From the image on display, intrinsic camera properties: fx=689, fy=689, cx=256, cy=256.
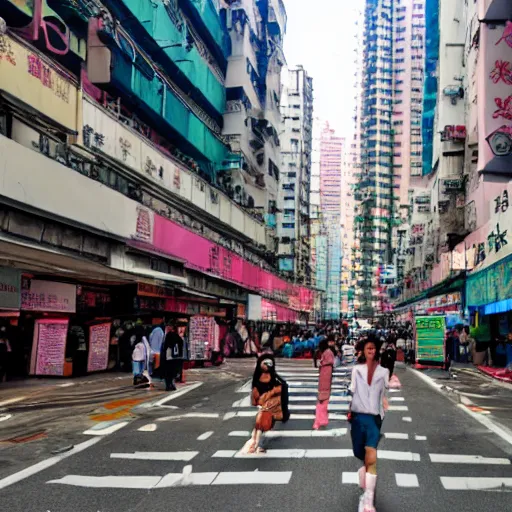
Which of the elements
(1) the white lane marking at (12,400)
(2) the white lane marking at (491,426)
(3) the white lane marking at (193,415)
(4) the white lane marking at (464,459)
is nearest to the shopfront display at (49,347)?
(1) the white lane marking at (12,400)

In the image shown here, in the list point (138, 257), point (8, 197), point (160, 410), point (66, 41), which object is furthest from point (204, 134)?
point (160, 410)

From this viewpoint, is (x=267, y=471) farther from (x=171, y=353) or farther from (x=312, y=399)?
(x=171, y=353)

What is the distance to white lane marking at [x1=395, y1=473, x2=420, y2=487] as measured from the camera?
290 inches

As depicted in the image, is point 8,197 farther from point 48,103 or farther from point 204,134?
point 204,134

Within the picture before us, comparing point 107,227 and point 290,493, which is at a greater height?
point 107,227

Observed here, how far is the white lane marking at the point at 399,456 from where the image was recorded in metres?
8.84

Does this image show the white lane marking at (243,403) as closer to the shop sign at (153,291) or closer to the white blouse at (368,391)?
the shop sign at (153,291)

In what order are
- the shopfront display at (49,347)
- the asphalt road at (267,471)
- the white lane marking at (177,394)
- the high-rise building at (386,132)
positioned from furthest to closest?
the high-rise building at (386,132), the shopfront display at (49,347), the white lane marking at (177,394), the asphalt road at (267,471)

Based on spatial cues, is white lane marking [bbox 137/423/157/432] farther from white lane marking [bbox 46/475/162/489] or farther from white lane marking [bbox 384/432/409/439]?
white lane marking [bbox 384/432/409/439]

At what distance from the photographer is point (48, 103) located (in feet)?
63.2

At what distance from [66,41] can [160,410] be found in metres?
13.0

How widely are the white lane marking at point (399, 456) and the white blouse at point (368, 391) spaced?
2.22m

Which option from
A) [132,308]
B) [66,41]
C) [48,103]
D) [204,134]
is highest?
[204,134]

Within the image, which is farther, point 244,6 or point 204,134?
point 244,6
